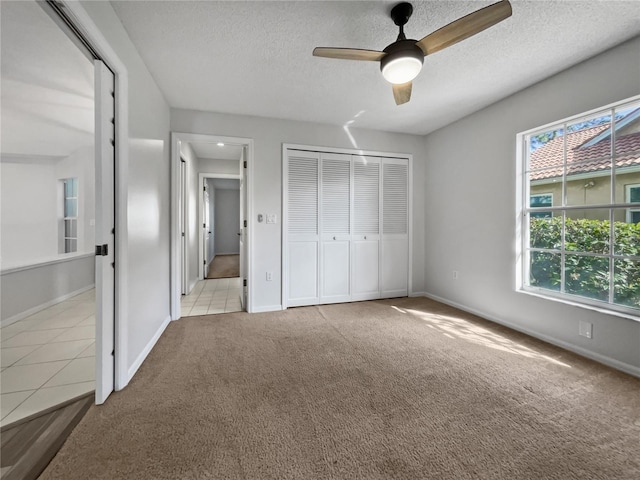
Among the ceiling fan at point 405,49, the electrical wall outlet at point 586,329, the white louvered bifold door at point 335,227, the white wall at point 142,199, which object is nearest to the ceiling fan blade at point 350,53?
the ceiling fan at point 405,49

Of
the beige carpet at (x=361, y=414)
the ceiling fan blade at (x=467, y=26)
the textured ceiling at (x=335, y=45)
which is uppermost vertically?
the textured ceiling at (x=335, y=45)

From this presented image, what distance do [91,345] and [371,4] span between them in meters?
3.46

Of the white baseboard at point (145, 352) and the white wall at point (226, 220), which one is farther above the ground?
the white wall at point (226, 220)

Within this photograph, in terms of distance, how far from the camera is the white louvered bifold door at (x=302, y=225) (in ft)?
11.5

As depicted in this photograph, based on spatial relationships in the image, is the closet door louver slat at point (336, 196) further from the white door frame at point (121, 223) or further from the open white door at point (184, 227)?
the white door frame at point (121, 223)

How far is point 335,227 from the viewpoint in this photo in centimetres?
371

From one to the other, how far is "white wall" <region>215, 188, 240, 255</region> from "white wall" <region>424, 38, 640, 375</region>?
7.24 metres

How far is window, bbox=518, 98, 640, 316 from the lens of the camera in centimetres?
205

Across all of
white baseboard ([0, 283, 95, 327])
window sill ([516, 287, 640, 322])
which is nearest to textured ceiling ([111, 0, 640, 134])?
window sill ([516, 287, 640, 322])

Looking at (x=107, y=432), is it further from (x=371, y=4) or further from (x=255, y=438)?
(x=371, y=4)

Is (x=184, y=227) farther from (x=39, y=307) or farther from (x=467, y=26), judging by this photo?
(x=467, y=26)

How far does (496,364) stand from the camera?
210 cm

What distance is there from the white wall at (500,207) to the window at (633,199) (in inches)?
26.9

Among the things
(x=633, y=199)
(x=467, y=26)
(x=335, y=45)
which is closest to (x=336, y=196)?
(x=335, y=45)
